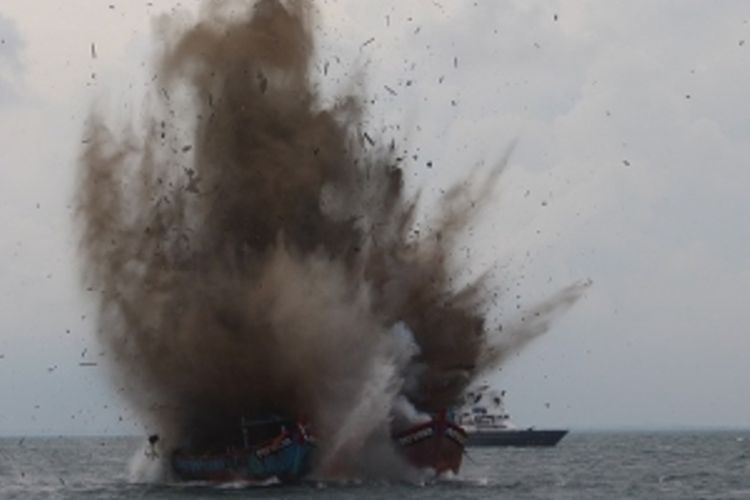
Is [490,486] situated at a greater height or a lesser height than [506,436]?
lesser

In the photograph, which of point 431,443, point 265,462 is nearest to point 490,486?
point 431,443

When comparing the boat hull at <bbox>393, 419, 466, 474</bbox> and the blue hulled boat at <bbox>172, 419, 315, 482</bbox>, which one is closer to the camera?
the blue hulled boat at <bbox>172, 419, 315, 482</bbox>

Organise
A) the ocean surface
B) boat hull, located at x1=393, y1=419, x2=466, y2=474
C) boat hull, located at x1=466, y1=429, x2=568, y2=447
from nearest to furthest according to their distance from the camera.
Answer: the ocean surface → boat hull, located at x1=393, y1=419, x2=466, y2=474 → boat hull, located at x1=466, y1=429, x2=568, y2=447

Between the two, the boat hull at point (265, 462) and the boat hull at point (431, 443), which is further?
the boat hull at point (431, 443)

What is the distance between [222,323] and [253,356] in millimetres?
2812

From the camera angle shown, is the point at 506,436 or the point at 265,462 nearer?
the point at 265,462

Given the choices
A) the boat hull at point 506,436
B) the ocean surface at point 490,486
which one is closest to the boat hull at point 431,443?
the ocean surface at point 490,486

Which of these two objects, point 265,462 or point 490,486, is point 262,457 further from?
point 490,486

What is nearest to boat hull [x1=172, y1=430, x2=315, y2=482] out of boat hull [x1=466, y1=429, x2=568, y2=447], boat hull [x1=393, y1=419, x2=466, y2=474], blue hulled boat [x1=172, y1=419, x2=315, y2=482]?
blue hulled boat [x1=172, y1=419, x2=315, y2=482]

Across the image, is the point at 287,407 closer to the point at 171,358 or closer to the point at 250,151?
the point at 171,358

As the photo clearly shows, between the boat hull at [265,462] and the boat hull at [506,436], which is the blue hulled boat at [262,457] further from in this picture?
the boat hull at [506,436]

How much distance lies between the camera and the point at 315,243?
9212 centimetres

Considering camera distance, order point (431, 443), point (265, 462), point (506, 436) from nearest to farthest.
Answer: point (265, 462), point (431, 443), point (506, 436)

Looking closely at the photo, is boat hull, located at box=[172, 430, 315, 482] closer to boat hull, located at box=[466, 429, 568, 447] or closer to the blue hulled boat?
the blue hulled boat
